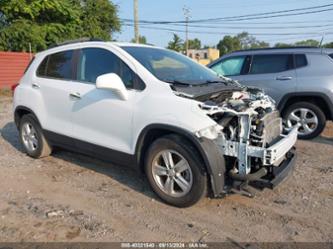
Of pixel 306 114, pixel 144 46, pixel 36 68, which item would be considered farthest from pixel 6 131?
pixel 306 114

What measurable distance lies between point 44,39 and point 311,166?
2029 cm

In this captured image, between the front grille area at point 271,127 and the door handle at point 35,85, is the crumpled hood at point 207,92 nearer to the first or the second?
the front grille area at point 271,127

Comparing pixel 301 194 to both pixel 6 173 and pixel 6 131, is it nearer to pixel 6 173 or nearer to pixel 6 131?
pixel 6 173

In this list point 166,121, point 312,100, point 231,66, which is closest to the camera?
point 166,121

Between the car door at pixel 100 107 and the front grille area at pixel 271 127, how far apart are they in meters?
1.49

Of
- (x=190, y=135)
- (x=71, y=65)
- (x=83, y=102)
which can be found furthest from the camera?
(x=71, y=65)

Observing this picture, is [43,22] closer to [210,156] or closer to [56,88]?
[56,88]

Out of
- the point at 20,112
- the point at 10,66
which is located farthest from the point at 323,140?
the point at 10,66

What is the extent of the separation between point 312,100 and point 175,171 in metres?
4.13

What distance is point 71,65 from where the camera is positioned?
519cm

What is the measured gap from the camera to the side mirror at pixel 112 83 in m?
4.13

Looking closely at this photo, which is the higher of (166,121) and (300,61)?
(300,61)

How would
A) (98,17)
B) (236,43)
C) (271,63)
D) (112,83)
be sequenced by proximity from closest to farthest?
(112,83) → (271,63) → (98,17) → (236,43)

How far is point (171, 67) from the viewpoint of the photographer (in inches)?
187
